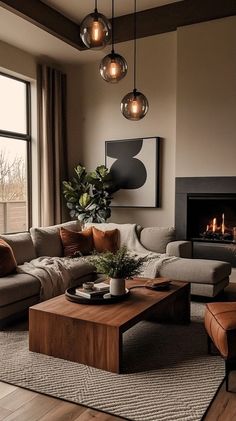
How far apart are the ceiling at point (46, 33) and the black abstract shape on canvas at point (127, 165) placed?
1521 millimetres

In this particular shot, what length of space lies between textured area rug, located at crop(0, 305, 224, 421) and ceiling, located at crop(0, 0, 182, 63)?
156 inches

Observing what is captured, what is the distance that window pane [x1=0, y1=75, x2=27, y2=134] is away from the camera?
604 cm

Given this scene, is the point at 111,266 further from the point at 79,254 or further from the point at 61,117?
the point at 61,117

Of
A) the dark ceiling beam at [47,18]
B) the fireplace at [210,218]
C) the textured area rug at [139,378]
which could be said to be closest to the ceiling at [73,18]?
the dark ceiling beam at [47,18]

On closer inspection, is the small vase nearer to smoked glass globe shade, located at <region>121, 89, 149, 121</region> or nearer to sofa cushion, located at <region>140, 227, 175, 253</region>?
smoked glass globe shade, located at <region>121, 89, 149, 121</region>

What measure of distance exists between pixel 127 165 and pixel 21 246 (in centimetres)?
245

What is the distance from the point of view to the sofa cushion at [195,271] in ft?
13.6

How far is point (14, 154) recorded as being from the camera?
628 centimetres

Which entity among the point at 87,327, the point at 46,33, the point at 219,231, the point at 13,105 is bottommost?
the point at 87,327

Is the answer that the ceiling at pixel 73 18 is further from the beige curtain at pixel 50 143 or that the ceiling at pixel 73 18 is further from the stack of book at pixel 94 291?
the stack of book at pixel 94 291

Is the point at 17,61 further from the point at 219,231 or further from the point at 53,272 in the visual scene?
the point at 219,231

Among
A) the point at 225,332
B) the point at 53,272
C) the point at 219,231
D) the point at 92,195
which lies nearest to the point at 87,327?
the point at 225,332

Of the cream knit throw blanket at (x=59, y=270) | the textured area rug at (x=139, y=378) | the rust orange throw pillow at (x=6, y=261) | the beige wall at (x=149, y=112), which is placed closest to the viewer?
the textured area rug at (x=139, y=378)

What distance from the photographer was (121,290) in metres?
3.25
